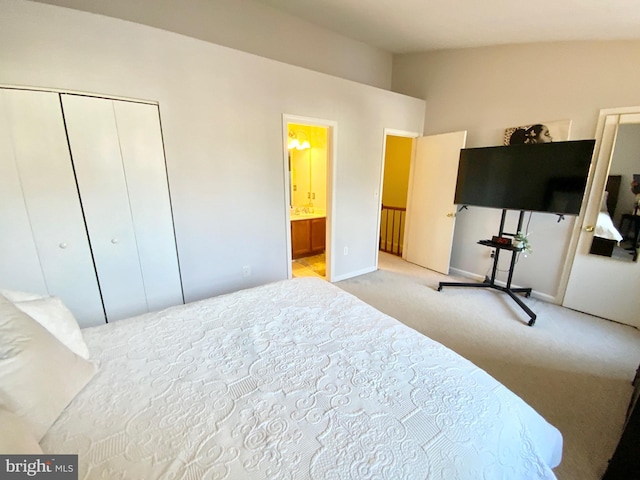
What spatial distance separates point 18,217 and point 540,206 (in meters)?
4.40

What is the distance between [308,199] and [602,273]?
4.10 metres

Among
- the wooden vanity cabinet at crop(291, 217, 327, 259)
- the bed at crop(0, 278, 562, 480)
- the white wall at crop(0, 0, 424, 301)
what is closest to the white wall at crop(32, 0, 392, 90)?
the white wall at crop(0, 0, 424, 301)

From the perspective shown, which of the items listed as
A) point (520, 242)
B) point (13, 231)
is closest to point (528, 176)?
point (520, 242)

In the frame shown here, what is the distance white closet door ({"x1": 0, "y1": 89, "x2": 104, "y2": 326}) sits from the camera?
1705mm

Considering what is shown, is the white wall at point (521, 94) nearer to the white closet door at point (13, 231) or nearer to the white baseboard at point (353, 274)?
the white baseboard at point (353, 274)

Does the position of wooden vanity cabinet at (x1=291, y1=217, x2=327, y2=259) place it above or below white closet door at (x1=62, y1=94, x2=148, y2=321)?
below

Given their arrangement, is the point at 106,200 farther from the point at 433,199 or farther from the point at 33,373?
the point at 433,199

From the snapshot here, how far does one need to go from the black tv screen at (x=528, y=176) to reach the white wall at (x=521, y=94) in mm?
490

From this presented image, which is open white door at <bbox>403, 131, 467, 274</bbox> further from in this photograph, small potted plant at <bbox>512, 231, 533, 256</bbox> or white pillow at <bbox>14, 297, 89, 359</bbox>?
white pillow at <bbox>14, 297, 89, 359</bbox>

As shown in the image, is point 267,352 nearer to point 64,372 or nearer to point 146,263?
point 64,372

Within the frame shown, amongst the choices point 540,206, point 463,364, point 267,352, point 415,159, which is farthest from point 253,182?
point 540,206

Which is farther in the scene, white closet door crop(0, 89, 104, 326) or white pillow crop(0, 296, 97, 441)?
white closet door crop(0, 89, 104, 326)

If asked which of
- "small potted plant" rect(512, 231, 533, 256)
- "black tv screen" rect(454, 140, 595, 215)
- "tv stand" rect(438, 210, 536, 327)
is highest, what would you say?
"black tv screen" rect(454, 140, 595, 215)

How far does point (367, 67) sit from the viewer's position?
3.90 m
